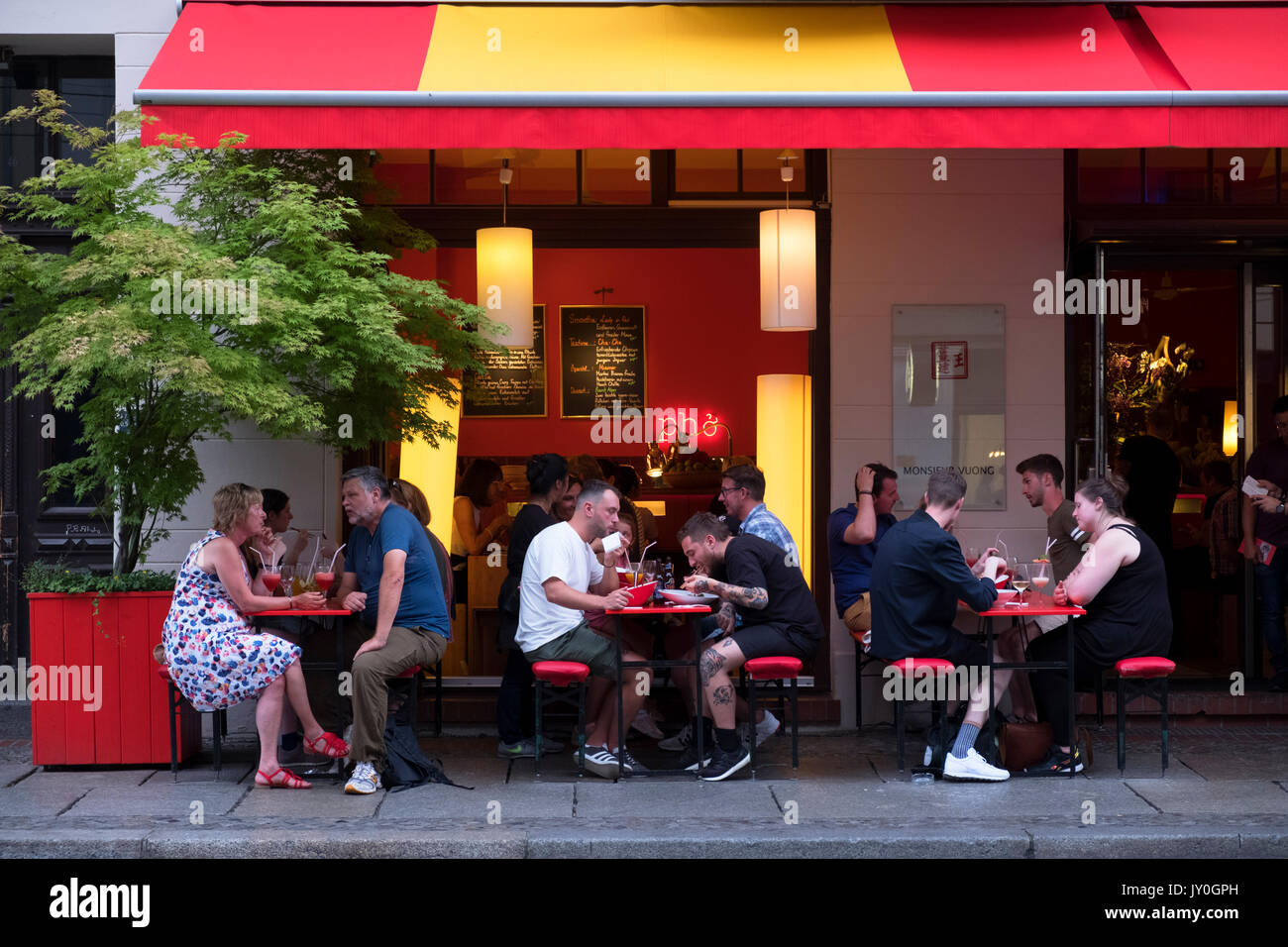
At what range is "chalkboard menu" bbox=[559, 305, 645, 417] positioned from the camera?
453 inches

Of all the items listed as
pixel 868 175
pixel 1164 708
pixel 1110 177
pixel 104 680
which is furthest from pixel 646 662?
pixel 1110 177

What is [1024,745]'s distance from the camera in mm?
7027

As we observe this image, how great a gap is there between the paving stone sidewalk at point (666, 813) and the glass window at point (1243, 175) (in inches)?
139

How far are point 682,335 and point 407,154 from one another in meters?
3.98

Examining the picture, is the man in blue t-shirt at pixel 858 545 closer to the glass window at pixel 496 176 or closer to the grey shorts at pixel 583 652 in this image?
the grey shorts at pixel 583 652

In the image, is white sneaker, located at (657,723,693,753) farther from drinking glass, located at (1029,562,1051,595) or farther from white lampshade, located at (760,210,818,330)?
white lampshade, located at (760,210,818,330)

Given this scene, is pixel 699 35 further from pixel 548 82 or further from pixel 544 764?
pixel 544 764

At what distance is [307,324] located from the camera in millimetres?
6586

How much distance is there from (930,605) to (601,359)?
5442 mm

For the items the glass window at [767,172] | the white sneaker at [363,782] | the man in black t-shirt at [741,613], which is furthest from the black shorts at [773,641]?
the glass window at [767,172]

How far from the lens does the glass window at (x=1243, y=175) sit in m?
8.66

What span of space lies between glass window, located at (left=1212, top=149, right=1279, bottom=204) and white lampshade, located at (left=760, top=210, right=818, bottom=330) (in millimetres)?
2760

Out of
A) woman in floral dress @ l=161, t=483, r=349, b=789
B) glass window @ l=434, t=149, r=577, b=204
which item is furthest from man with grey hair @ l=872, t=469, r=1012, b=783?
glass window @ l=434, t=149, r=577, b=204

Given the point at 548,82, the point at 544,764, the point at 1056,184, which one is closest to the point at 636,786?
the point at 544,764
